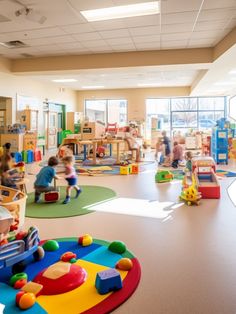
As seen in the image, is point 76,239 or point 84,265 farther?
point 76,239

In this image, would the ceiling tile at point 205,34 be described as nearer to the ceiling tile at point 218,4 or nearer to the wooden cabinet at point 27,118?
the ceiling tile at point 218,4

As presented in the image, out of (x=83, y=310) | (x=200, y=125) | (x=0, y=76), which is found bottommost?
(x=83, y=310)

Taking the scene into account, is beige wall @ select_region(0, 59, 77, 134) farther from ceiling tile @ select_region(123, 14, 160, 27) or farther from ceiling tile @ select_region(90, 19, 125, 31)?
ceiling tile @ select_region(123, 14, 160, 27)

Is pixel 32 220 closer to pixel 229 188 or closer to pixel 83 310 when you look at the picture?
pixel 83 310

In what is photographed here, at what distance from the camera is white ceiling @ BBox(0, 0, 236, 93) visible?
4660mm

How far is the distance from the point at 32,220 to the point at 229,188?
135 inches

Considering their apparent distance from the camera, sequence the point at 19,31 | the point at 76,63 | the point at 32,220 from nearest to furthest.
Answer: the point at 32,220, the point at 19,31, the point at 76,63

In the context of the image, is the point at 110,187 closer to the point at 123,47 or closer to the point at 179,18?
the point at 179,18

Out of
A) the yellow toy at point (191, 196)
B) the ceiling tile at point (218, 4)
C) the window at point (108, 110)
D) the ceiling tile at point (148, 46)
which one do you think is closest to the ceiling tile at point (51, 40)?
the ceiling tile at point (148, 46)

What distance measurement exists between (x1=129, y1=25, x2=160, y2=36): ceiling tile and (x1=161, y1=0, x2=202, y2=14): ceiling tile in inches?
33.0

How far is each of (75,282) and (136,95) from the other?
13.0 m

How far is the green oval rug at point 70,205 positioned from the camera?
3614 mm

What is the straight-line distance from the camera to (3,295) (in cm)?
186

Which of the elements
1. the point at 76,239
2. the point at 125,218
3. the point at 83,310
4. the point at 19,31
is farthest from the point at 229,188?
the point at 19,31
